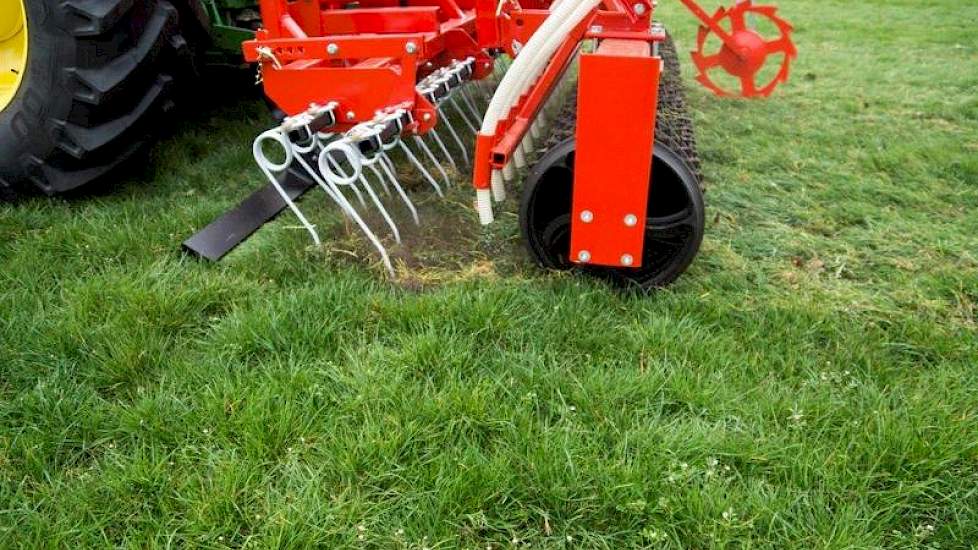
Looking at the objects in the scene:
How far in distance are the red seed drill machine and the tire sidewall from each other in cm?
67

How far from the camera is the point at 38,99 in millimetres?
2744

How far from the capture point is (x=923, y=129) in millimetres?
4566

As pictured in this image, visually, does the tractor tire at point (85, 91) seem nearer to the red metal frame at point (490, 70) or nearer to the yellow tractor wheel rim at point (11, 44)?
the yellow tractor wheel rim at point (11, 44)

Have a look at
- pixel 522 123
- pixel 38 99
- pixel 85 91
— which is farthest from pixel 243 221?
pixel 522 123

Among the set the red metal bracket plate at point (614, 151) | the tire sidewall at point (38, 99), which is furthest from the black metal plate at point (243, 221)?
the red metal bracket plate at point (614, 151)

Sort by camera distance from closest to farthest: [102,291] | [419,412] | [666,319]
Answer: [419,412] → [666,319] → [102,291]

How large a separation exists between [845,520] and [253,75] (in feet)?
13.6

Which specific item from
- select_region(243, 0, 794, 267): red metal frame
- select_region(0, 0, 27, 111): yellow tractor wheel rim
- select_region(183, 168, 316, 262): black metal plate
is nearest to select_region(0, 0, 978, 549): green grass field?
select_region(183, 168, 316, 262): black metal plate

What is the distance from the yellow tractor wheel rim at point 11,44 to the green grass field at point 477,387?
0.56m

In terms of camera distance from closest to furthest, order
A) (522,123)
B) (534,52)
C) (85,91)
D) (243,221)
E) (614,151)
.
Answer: (614,151), (534,52), (522,123), (85,91), (243,221)

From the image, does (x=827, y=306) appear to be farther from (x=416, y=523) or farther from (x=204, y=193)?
(x=204, y=193)

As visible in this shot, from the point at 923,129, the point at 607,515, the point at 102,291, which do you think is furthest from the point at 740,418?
Result: the point at 923,129

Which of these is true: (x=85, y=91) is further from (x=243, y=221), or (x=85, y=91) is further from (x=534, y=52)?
(x=534, y=52)

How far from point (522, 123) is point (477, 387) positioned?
100 centimetres
